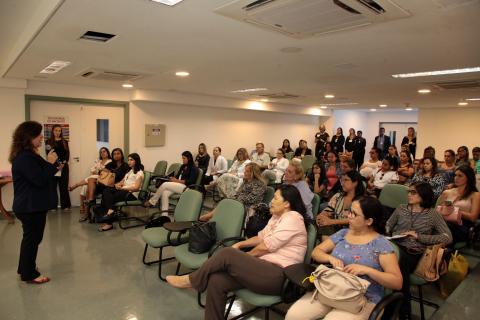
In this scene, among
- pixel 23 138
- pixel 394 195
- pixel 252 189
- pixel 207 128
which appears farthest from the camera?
pixel 207 128

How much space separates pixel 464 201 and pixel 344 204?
129 centimetres

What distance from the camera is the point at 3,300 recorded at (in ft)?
9.96

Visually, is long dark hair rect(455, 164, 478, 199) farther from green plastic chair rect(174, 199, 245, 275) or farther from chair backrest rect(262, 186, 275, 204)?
green plastic chair rect(174, 199, 245, 275)

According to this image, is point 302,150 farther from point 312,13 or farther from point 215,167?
point 312,13

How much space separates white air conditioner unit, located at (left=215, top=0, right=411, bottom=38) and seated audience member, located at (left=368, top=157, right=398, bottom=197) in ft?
11.1

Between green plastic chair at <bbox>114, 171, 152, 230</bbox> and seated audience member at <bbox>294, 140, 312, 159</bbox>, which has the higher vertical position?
seated audience member at <bbox>294, 140, 312, 159</bbox>

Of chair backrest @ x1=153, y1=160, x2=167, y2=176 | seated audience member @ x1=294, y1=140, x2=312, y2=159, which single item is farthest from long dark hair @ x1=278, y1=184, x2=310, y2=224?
seated audience member @ x1=294, y1=140, x2=312, y2=159

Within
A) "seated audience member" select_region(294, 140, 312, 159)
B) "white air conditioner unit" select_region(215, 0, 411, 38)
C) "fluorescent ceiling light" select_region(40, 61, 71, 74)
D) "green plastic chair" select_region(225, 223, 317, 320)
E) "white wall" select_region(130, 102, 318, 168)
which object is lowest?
"green plastic chair" select_region(225, 223, 317, 320)

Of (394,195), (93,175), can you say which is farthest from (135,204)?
(394,195)

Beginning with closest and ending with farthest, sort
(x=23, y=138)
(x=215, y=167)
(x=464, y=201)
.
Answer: (x=23, y=138)
(x=464, y=201)
(x=215, y=167)

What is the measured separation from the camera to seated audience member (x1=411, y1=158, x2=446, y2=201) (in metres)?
4.60

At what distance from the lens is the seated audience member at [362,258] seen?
6.75 ft

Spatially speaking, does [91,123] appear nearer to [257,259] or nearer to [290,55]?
[290,55]

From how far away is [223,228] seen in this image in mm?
3285
